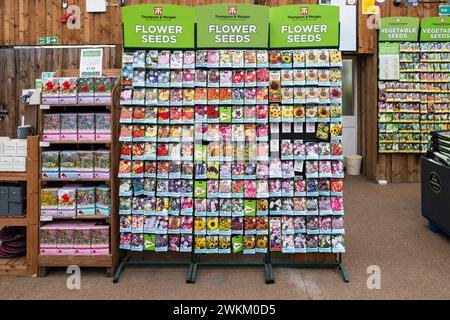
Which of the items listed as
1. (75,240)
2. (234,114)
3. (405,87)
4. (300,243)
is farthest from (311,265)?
(405,87)

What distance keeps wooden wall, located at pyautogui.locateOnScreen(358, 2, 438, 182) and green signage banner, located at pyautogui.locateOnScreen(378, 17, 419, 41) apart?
20cm

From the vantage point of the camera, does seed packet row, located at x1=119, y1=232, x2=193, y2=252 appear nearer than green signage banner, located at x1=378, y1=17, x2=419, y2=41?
Yes

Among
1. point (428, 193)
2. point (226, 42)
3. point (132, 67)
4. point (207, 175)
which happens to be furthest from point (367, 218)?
point (132, 67)

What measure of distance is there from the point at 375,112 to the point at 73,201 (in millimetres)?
6068

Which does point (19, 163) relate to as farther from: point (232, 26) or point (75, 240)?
point (232, 26)

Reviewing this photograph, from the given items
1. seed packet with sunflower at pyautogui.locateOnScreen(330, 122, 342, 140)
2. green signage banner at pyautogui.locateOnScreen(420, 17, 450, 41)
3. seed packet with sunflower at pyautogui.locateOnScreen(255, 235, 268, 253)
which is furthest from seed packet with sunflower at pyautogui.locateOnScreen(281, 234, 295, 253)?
green signage banner at pyautogui.locateOnScreen(420, 17, 450, 41)

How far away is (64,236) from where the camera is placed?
3.52 metres

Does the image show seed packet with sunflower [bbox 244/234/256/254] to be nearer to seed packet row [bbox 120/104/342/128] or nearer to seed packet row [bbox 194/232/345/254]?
seed packet row [bbox 194/232/345/254]

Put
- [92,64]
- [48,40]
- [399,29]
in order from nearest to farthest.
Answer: [92,64] → [48,40] → [399,29]

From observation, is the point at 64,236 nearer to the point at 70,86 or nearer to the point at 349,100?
the point at 70,86

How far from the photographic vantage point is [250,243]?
358 centimetres

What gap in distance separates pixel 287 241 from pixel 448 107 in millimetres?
5752

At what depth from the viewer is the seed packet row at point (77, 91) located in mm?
3486

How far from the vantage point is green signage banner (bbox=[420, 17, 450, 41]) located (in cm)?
736
